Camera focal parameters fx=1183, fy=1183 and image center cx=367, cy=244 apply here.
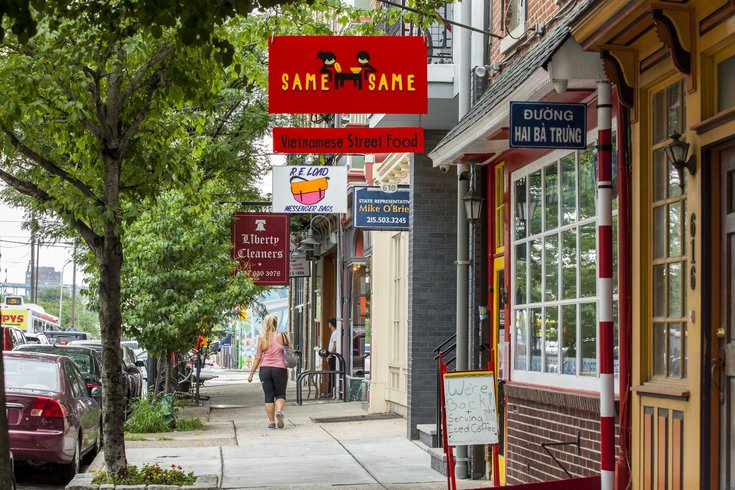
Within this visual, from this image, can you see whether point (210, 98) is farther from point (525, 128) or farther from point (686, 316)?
point (686, 316)

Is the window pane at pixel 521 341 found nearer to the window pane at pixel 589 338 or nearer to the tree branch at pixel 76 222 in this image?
the window pane at pixel 589 338

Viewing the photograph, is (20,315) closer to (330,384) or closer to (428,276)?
(330,384)

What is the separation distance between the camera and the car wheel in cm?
1329

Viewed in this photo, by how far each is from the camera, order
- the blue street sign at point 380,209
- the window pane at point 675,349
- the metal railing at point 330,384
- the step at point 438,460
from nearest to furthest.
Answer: the window pane at point 675,349, the step at point 438,460, the blue street sign at point 380,209, the metal railing at point 330,384

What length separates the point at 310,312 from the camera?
117 ft

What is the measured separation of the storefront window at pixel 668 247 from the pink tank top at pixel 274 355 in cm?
1215

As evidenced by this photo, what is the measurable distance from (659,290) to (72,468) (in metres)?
8.19

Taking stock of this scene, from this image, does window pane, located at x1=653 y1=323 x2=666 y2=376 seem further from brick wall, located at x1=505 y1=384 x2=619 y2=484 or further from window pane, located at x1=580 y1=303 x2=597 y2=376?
window pane, located at x1=580 y1=303 x2=597 y2=376

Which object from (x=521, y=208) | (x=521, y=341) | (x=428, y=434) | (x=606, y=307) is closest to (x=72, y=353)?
(x=428, y=434)

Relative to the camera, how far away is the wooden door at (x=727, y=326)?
6316mm

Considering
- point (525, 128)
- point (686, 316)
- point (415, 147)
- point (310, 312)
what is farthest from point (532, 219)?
point (310, 312)

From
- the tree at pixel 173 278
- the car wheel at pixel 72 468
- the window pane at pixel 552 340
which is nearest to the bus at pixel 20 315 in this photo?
the tree at pixel 173 278

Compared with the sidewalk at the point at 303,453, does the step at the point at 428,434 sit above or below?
above

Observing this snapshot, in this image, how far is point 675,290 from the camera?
23.4ft
